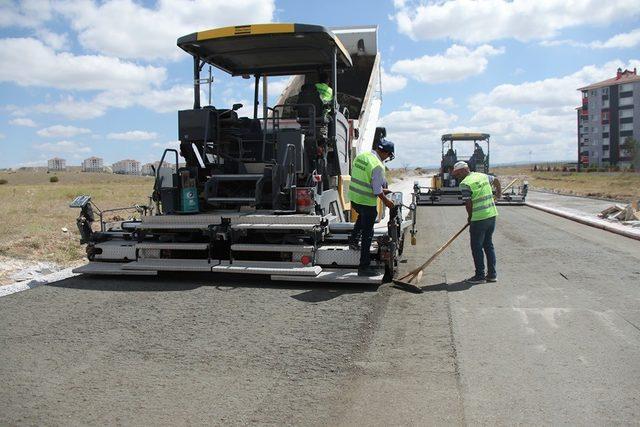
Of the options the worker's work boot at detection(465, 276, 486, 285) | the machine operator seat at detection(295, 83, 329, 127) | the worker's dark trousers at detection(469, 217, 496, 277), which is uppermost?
the machine operator seat at detection(295, 83, 329, 127)

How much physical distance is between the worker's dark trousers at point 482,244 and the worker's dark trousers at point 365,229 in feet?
4.61

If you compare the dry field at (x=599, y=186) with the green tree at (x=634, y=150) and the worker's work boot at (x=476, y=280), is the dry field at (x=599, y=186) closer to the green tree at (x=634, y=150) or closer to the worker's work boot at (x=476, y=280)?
the worker's work boot at (x=476, y=280)

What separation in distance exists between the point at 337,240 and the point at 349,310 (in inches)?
61.7

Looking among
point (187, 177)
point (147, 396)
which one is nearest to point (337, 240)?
point (187, 177)

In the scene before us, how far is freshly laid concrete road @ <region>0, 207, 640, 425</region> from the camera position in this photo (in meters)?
3.20

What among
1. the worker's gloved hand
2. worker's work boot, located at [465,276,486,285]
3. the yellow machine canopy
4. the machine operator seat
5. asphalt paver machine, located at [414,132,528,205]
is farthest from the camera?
asphalt paver machine, located at [414,132,528,205]

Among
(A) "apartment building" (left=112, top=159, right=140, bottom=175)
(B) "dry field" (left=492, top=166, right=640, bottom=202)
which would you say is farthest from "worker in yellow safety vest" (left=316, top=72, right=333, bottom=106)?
(A) "apartment building" (left=112, top=159, right=140, bottom=175)

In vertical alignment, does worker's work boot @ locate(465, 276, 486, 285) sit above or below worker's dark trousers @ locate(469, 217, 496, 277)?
below

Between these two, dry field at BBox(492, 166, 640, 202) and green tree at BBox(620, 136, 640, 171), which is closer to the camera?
dry field at BBox(492, 166, 640, 202)

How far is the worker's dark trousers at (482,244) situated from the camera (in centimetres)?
686

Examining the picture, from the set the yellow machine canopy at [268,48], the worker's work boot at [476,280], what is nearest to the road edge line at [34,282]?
the yellow machine canopy at [268,48]

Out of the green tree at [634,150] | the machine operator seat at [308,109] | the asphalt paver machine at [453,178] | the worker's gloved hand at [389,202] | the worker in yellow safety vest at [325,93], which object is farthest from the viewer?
the green tree at [634,150]

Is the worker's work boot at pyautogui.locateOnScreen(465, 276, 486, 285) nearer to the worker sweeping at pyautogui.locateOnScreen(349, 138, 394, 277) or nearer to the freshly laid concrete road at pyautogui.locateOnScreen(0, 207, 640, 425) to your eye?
the freshly laid concrete road at pyautogui.locateOnScreen(0, 207, 640, 425)

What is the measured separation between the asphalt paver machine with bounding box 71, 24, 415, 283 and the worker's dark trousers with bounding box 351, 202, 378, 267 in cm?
15
